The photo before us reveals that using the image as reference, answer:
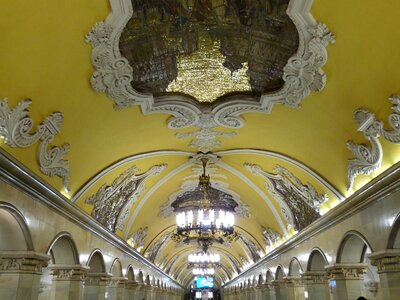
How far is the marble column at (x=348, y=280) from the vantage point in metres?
9.02

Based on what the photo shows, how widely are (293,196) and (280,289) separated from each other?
6243 millimetres

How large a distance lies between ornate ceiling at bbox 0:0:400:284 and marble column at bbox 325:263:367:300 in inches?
59.0

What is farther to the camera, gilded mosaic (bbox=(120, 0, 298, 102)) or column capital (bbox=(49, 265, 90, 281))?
column capital (bbox=(49, 265, 90, 281))

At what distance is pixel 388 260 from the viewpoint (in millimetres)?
6648

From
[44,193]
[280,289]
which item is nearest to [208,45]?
[44,193]

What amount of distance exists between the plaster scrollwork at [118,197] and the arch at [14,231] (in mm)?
2887

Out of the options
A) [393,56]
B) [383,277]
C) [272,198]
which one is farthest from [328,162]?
[272,198]

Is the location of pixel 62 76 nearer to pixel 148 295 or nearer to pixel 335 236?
pixel 335 236

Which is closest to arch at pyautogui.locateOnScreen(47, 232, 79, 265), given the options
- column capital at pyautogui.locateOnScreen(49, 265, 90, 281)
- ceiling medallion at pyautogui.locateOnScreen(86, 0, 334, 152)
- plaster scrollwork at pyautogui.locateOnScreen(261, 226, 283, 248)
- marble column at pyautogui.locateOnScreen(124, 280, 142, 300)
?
column capital at pyautogui.locateOnScreen(49, 265, 90, 281)

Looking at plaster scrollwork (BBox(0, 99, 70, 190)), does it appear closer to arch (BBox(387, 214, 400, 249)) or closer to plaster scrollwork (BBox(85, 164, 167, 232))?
plaster scrollwork (BBox(85, 164, 167, 232))

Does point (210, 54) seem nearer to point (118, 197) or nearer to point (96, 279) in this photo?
point (118, 197)

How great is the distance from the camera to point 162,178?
12586mm

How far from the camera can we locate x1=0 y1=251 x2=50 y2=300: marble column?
20.7ft

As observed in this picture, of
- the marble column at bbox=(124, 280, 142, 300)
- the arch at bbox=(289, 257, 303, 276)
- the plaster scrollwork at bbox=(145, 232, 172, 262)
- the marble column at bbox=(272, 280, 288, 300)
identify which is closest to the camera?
the arch at bbox=(289, 257, 303, 276)
